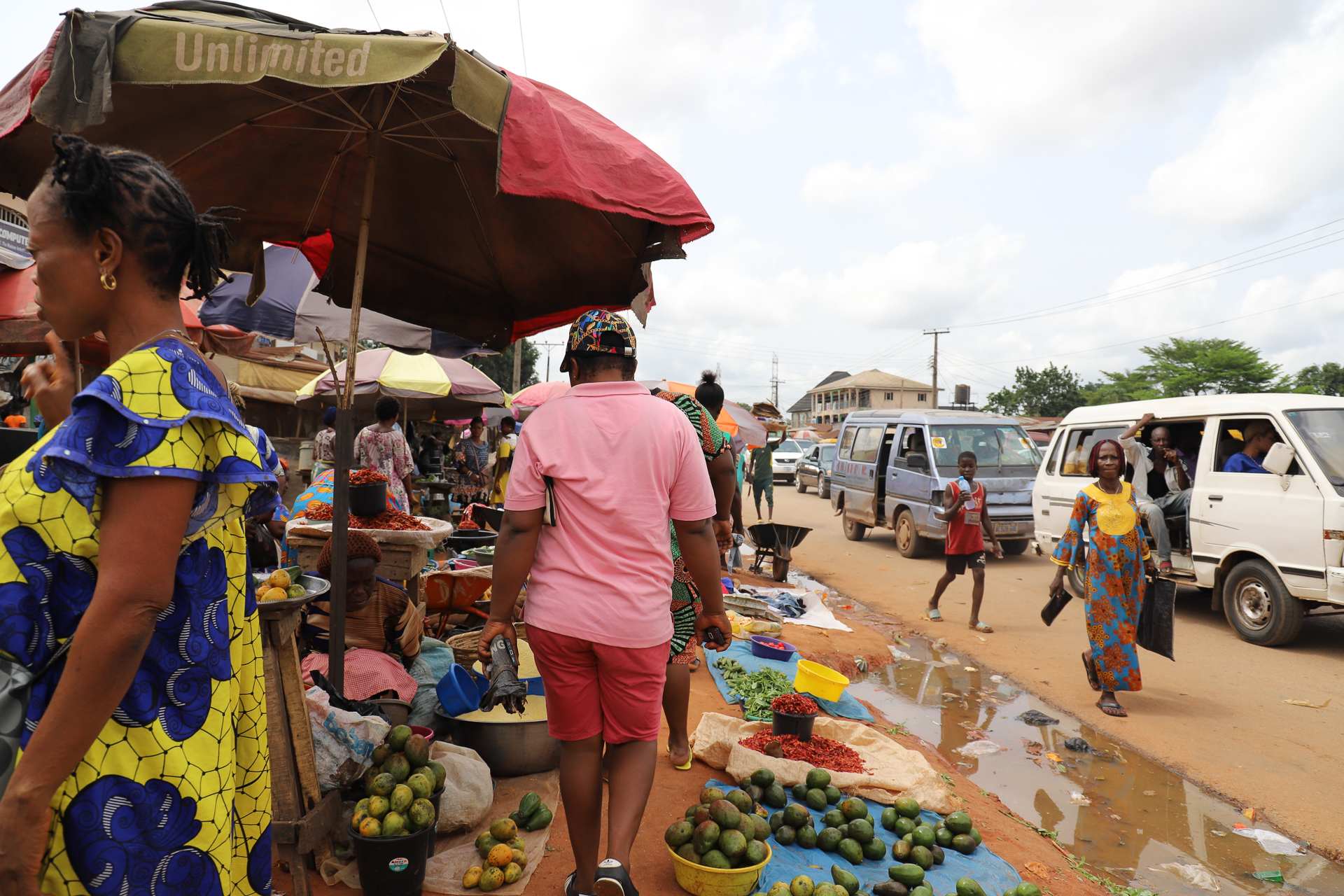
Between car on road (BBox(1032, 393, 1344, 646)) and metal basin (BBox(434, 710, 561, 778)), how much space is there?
6832 millimetres

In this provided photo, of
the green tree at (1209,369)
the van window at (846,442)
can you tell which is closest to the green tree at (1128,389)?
the green tree at (1209,369)

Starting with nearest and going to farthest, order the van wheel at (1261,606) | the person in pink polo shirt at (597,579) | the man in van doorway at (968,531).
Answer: the person in pink polo shirt at (597,579)
the van wheel at (1261,606)
the man in van doorway at (968,531)

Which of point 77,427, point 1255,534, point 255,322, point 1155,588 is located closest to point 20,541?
point 77,427

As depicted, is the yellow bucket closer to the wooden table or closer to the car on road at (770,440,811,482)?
the wooden table

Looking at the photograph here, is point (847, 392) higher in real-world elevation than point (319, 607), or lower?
higher

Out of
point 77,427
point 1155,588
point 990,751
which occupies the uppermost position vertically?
point 77,427

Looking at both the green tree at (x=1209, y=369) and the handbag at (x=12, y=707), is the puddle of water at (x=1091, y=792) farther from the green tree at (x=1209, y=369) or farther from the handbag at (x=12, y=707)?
the green tree at (x=1209, y=369)

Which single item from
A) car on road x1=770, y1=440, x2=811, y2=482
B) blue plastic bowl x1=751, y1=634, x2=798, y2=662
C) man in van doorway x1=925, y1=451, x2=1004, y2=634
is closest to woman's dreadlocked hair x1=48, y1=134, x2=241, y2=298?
blue plastic bowl x1=751, y1=634, x2=798, y2=662

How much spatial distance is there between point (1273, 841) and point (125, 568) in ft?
16.8

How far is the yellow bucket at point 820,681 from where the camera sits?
198 inches

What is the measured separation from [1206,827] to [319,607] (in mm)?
4946

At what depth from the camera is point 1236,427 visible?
7.88 meters

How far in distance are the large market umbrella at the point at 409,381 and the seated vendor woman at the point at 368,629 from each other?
5.28m

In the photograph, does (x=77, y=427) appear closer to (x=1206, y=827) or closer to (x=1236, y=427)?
(x=1206, y=827)
